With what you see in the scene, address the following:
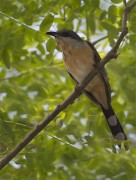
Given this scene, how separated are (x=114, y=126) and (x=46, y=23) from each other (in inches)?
→ 50.5

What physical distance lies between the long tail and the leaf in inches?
44.1

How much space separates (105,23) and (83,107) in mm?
1016

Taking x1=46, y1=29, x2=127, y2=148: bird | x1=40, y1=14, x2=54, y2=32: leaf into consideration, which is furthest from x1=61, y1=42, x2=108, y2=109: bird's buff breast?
x1=40, y1=14, x2=54, y2=32: leaf

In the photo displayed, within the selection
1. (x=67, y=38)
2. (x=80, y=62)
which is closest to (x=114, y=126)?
(x=80, y=62)

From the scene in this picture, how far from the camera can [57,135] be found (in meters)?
4.38

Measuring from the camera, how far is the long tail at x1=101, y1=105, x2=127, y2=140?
16.6ft

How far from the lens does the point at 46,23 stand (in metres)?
4.87

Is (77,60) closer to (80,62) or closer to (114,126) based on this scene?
(80,62)

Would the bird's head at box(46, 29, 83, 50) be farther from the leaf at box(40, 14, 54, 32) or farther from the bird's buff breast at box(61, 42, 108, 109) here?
the leaf at box(40, 14, 54, 32)

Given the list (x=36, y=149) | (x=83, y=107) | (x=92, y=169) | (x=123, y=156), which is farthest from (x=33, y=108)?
(x=123, y=156)

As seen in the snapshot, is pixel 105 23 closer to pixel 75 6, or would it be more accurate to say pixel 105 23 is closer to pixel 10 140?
pixel 75 6

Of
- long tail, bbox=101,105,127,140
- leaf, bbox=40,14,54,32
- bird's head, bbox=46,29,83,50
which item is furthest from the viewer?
bird's head, bbox=46,29,83,50

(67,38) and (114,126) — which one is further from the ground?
(67,38)

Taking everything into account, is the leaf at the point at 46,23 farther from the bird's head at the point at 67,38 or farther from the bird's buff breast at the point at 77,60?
the bird's buff breast at the point at 77,60
